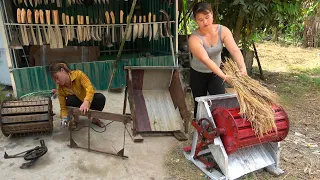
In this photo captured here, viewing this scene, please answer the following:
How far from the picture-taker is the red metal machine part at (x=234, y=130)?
2344mm

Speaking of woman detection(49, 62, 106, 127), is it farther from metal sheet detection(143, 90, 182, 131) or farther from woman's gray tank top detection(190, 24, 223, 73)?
woman's gray tank top detection(190, 24, 223, 73)

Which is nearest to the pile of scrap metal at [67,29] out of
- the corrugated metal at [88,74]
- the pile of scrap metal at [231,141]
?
the corrugated metal at [88,74]

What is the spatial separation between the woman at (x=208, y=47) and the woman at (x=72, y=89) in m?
1.34

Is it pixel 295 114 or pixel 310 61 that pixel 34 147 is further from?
pixel 310 61

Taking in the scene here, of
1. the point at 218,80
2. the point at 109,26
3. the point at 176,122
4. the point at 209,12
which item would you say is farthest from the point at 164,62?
the point at 209,12

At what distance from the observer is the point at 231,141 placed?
7.79 feet

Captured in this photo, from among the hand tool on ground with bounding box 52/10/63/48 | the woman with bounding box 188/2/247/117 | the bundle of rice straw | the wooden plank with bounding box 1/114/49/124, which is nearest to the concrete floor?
the wooden plank with bounding box 1/114/49/124

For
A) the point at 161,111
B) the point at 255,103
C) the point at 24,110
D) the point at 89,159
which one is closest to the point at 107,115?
the point at 89,159

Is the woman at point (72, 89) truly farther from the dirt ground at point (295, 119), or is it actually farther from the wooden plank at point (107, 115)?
the dirt ground at point (295, 119)

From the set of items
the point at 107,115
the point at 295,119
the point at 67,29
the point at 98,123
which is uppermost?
the point at 67,29

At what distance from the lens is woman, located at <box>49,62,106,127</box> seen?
3.04m

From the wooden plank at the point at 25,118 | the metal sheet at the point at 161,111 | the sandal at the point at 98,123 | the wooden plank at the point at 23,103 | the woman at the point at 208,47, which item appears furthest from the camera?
the sandal at the point at 98,123

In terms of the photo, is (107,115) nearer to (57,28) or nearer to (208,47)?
(208,47)

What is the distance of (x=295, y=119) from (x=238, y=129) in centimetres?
241
